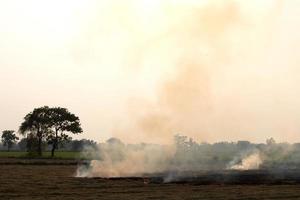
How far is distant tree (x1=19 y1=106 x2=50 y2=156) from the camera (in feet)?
513

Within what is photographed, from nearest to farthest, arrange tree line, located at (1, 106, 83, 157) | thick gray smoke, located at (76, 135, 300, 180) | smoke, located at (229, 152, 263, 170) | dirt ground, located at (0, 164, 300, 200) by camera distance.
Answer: dirt ground, located at (0, 164, 300, 200)
thick gray smoke, located at (76, 135, 300, 180)
smoke, located at (229, 152, 263, 170)
tree line, located at (1, 106, 83, 157)

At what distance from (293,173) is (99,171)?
2760 centimetres

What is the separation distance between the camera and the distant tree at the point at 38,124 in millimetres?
156500

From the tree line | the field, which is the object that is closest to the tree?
the tree line

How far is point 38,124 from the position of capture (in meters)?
158

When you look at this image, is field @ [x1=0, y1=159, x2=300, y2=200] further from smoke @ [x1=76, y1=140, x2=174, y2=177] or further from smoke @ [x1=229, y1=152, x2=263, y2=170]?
smoke @ [x1=229, y1=152, x2=263, y2=170]

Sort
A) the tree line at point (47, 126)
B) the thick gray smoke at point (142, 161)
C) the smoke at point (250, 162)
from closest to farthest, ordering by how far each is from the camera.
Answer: the thick gray smoke at point (142, 161)
the smoke at point (250, 162)
the tree line at point (47, 126)

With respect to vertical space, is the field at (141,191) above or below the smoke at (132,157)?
below

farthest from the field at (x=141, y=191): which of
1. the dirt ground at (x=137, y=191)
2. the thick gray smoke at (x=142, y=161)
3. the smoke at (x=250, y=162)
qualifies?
the smoke at (x=250, y=162)

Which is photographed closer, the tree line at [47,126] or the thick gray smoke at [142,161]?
the thick gray smoke at [142,161]

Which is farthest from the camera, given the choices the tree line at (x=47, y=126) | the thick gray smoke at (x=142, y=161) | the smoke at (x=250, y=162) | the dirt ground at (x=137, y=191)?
the tree line at (x=47, y=126)

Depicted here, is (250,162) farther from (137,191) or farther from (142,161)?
(137,191)

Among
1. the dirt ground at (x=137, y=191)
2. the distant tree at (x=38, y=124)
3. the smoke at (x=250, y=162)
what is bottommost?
the dirt ground at (x=137, y=191)

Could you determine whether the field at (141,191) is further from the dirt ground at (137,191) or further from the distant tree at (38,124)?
the distant tree at (38,124)
